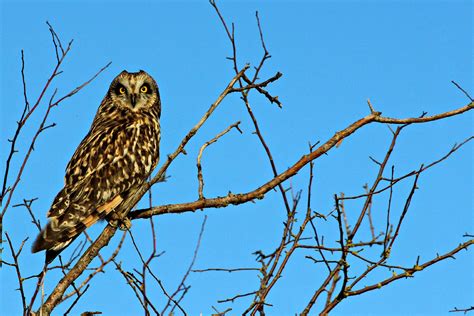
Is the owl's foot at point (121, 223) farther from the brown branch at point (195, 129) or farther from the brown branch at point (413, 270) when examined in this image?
the brown branch at point (413, 270)

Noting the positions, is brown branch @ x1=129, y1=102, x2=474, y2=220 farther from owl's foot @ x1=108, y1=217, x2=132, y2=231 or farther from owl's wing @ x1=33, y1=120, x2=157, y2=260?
owl's wing @ x1=33, y1=120, x2=157, y2=260

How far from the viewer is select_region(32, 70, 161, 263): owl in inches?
195

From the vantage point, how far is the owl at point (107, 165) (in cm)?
495

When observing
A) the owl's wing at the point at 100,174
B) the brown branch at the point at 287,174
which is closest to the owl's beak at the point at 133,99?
the owl's wing at the point at 100,174

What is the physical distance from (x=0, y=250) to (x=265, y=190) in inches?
64.3

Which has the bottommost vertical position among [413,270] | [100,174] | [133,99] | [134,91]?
[413,270]

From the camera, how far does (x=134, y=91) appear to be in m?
6.48

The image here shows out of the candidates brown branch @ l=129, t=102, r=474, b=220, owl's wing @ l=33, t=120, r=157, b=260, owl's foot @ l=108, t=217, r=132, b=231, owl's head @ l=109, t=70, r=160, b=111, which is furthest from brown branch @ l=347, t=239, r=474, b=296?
owl's head @ l=109, t=70, r=160, b=111

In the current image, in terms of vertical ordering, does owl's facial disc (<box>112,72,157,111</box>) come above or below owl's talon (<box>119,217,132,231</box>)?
above

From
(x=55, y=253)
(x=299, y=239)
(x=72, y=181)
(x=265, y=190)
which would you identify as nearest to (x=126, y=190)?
(x=72, y=181)

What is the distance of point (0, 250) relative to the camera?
3555 mm

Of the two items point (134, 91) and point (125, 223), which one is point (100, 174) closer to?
point (125, 223)

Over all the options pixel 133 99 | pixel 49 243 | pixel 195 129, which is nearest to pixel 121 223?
pixel 49 243

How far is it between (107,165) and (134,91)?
1.20 metres
